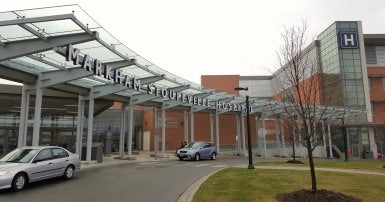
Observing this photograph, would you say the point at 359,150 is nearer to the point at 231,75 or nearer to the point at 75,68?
the point at 231,75

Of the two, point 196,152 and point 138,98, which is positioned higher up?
point 138,98

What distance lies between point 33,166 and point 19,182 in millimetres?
886

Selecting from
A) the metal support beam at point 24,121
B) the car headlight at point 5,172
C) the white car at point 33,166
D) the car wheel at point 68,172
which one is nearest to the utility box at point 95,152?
the metal support beam at point 24,121

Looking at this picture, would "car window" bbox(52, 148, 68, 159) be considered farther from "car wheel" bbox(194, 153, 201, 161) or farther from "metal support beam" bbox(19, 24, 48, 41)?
"car wheel" bbox(194, 153, 201, 161)

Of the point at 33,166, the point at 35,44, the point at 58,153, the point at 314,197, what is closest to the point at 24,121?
the point at 35,44

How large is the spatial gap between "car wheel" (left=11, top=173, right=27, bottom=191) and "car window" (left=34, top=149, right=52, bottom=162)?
1.00 metres

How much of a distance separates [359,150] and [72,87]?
134 feet

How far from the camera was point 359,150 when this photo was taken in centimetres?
4894

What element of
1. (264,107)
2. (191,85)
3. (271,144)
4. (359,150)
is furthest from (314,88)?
(359,150)

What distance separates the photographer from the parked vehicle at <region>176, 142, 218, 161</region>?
93.8 feet

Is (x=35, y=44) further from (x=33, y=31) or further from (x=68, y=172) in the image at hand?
(x=68, y=172)

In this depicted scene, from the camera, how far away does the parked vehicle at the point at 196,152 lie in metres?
28.6

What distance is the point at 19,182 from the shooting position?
12062 mm

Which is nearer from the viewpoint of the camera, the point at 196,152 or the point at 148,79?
the point at 148,79
